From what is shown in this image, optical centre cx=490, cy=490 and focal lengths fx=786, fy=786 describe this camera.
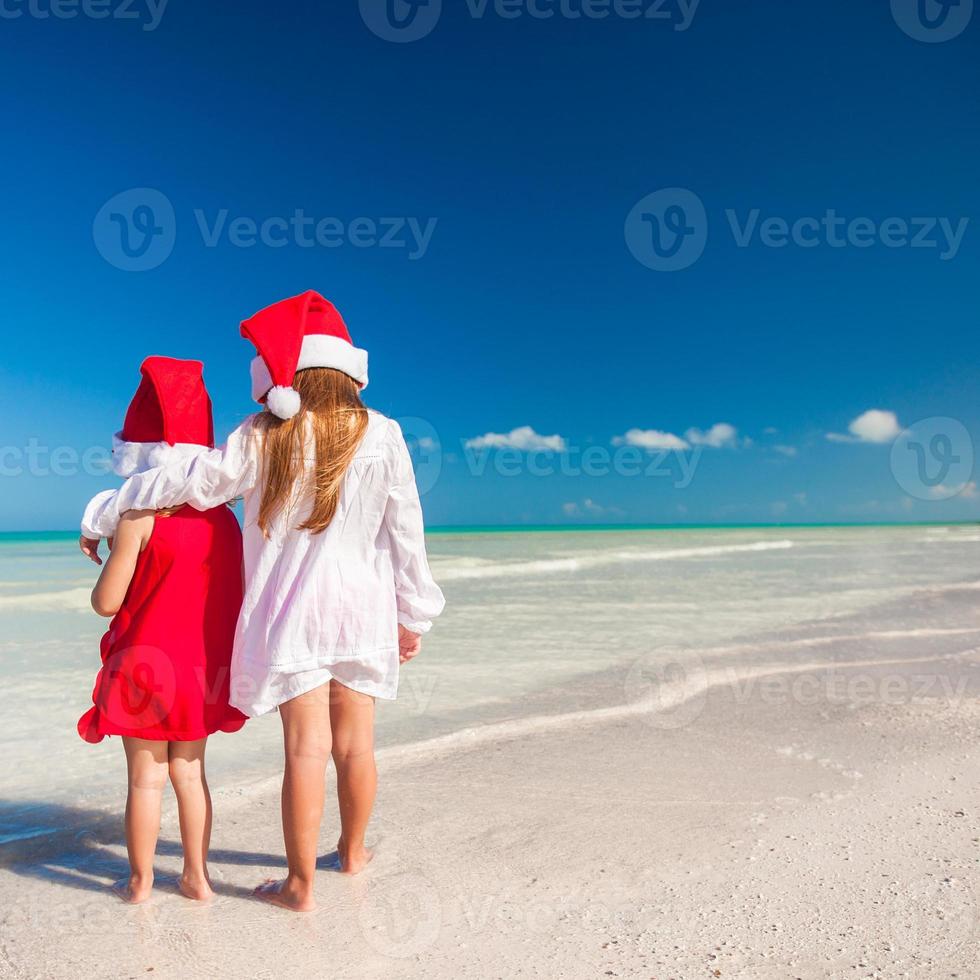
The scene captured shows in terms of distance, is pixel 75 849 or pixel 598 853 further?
pixel 75 849

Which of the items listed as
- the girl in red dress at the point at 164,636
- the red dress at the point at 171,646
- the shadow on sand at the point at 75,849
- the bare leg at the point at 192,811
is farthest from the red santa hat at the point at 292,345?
the shadow on sand at the point at 75,849

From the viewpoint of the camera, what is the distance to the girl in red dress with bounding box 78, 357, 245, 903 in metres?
2.38

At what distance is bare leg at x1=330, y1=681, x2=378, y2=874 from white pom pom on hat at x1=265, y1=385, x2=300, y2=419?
2.87 feet

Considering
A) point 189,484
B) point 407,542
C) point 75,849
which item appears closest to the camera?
point 189,484

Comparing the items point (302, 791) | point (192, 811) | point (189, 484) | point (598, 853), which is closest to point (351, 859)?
point (302, 791)

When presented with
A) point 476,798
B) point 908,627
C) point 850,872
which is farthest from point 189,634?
point 908,627

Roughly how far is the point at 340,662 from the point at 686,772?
189 centimetres

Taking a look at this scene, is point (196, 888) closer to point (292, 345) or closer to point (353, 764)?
point (353, 764)

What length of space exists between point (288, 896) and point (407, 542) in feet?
3.76

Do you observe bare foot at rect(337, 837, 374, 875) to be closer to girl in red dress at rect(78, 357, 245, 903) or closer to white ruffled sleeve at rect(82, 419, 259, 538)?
girl in red dress at rect(78, 357, 245, 903)

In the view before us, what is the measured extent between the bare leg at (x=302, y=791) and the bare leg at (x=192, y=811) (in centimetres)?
25

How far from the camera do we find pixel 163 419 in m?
2.42

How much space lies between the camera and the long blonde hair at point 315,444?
235cm

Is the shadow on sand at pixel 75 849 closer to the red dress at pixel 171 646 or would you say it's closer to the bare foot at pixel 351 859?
the bare foot at pixel 351 859
